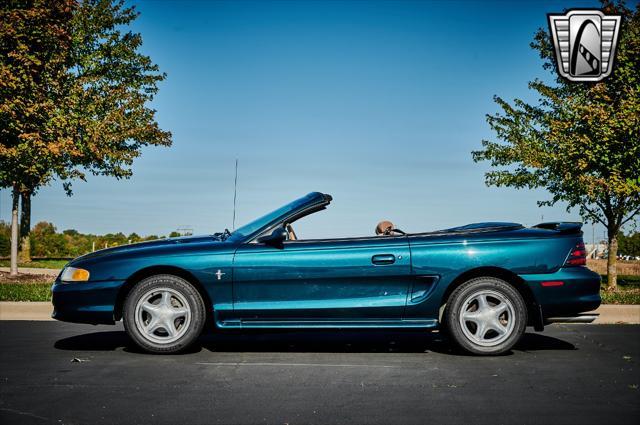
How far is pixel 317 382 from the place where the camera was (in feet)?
16.5

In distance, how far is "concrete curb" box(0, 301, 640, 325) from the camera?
9.28m

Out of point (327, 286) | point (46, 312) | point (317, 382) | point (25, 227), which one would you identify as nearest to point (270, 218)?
point (327, 286)

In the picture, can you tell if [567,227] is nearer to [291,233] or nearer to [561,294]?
[561,294]

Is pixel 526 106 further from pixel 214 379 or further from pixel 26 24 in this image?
pixel 214 379

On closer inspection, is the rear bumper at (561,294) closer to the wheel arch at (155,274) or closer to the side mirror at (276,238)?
the side mirror at (276,238)

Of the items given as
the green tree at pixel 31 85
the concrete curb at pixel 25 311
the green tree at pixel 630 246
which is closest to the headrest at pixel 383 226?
the concrete curb at pixel 25 311

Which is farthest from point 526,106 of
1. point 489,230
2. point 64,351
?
point 64,351

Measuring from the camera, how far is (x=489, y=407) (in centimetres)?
427

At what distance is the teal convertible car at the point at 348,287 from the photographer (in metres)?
6.14

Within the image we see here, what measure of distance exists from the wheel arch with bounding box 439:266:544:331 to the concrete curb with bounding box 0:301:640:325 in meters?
3.46

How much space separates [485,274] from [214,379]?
8.93ft

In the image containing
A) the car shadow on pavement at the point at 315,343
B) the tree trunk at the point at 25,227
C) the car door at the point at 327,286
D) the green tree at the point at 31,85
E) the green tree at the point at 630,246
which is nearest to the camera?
the car door at the point at 327,286

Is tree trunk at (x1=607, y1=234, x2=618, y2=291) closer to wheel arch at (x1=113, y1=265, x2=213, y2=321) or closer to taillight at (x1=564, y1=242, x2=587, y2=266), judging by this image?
taillight at (x1=564, y1=242, x2=587, y2=266)

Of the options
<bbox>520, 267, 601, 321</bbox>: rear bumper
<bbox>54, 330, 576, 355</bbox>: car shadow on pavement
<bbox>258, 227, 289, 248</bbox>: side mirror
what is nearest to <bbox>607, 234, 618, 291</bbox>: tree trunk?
<bbox>54, 330, 576, 355</bbox>: car shadow on pavement
